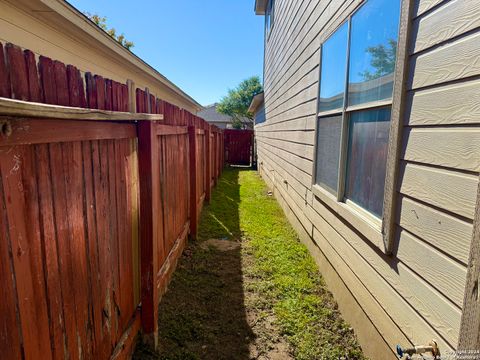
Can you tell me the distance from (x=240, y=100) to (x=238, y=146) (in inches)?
841

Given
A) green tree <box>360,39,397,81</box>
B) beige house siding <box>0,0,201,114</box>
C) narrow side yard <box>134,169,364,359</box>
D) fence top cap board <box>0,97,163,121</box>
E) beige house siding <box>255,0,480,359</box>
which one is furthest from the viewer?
beige house siding <box>0,0,201,114</box>

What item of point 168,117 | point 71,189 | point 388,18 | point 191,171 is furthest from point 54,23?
point 388,18

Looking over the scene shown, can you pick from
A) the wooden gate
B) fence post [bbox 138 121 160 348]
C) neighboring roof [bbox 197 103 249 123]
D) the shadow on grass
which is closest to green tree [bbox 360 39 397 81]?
fence post [bbox 138 121 160 348]

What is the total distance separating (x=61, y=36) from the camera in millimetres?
3979

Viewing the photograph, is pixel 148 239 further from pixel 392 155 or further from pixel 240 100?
pixel 240 100

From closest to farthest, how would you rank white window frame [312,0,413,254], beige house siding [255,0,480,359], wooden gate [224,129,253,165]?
beige house siding [255,0,480,359] < white window frame [312,0,413,254] < wooden gate [224,129,253,165]

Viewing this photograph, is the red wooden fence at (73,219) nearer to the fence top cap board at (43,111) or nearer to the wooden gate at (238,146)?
the fence top cap board at (43,111)

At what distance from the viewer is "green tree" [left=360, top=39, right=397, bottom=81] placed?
2.09 meters

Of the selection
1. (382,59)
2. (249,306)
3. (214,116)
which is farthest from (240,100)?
(382,59)

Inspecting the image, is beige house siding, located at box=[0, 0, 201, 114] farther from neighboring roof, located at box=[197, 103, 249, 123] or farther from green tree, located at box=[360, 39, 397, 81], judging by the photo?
neighboring roof, located at box=[197, 103, 249, 123]

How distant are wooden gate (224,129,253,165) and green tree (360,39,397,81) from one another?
14556mm

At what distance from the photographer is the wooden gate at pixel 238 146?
669 inches

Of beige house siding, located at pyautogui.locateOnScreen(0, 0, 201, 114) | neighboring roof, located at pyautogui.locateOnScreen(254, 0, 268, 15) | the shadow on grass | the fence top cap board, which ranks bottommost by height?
the shadow on grass

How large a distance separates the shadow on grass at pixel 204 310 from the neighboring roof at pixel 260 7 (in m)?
10.7
